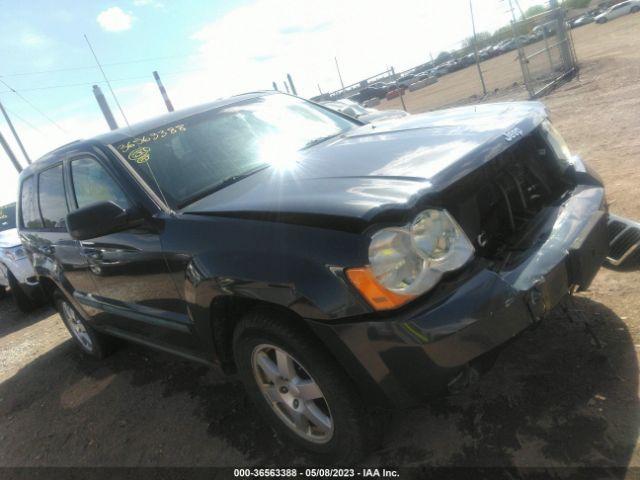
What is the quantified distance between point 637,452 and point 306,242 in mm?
1542

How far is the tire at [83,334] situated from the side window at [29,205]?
2.31ft

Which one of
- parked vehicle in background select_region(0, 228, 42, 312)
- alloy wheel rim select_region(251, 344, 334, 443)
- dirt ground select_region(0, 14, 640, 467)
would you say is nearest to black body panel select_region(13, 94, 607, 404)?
alloy wheel rim select_region(251, 344, 334, 443)

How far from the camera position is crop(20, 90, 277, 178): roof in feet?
10.3

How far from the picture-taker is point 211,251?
7.44ft

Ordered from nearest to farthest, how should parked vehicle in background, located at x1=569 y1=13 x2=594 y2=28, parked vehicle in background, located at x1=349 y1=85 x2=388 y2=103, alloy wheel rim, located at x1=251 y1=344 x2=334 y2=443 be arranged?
1. alloy wheel rim, located at x1=251 y1=344 x2=334 y2=443
2. parked vehicle in background, located at x1=349 y1=85 x2=388 y2=103
3. parked vehicle in background, located at x1=569 y1=13 x2=594 y2=28

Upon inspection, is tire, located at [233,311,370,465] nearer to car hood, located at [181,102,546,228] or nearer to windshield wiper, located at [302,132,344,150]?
car hood, located at [181,102,546,228]

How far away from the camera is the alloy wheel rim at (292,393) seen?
2.26 meters

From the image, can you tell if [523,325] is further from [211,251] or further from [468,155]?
[211,251]

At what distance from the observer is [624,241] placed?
10.5ft

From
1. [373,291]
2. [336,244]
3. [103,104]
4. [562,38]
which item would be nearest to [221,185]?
[336,244]

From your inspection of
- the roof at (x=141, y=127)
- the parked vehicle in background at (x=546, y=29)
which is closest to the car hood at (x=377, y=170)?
the roof at (x=141, y=127)

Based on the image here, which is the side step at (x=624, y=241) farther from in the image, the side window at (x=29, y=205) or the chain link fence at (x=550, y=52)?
the chain link fence at (x=550, y=52)

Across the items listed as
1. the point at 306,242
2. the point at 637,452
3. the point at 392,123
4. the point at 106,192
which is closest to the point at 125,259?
the point at 106,192

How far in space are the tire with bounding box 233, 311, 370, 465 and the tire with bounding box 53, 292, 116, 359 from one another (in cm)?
246
